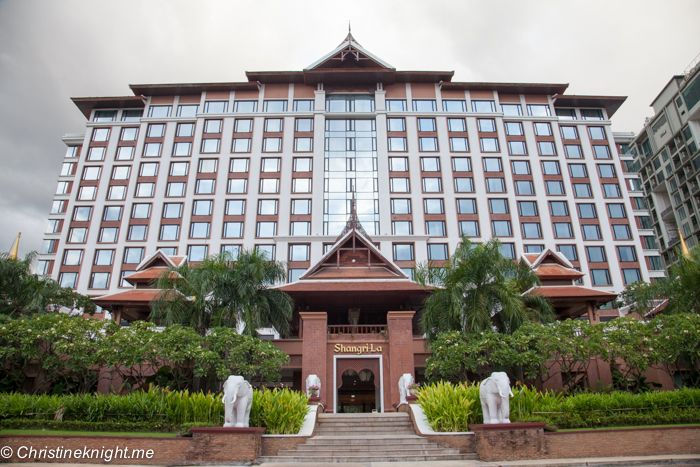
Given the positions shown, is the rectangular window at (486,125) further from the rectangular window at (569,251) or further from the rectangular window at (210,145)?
the rectangular window at (210,145)

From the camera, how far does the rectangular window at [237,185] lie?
2122 inches

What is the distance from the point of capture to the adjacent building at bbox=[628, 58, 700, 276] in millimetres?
60031

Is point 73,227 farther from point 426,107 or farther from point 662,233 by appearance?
point 662,233

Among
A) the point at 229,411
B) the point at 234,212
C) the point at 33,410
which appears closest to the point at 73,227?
the point at 234,212

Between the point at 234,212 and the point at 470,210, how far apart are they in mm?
25844

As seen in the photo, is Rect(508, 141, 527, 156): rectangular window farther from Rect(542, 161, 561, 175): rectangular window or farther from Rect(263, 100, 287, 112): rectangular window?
Rect(263, 100, 287, 112): rectangular window

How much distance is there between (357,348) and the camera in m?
24.1

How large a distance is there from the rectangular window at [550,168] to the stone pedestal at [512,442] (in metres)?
46.8

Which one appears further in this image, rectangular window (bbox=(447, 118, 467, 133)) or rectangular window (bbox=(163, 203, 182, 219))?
rectangular window (bbox=(447, 118, 467, 133))

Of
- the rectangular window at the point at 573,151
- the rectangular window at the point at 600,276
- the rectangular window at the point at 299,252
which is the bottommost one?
the rectangular window at the point at 600,276

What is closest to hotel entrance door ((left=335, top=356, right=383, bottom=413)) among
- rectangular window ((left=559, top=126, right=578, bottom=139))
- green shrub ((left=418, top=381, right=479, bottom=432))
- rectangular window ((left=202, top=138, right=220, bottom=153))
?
green shrub ((left=418, top=381, right=479, bottom=432))

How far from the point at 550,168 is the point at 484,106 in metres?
10.9

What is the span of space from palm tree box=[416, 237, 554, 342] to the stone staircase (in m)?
5.75

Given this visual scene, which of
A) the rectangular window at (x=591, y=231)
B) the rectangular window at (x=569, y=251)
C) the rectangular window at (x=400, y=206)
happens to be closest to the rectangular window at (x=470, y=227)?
the rectangular window at (x=400, y=206)
